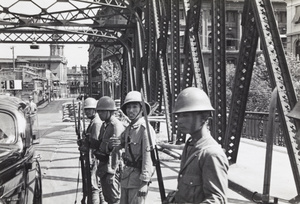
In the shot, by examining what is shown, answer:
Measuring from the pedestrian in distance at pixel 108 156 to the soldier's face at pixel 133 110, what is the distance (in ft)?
2.89

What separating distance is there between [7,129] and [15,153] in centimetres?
51

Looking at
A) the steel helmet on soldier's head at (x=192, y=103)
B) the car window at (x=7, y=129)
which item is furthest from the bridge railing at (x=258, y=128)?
the steel helmet on soldier's head at (x=192, y=103)

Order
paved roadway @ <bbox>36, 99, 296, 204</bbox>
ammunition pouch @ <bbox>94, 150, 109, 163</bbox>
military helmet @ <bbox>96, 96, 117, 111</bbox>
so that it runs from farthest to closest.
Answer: paved roadway @ <bbox>36, 99, 296, 204</bbox> < military helmet @ <bbox>96, 96, 117, 111</bbox> < ammunition pouch @ <bbox>94, 150, 109, 163</bbox>

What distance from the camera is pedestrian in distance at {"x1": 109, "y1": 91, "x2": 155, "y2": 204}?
4605 millimetres

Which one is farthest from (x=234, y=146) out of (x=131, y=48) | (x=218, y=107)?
(x=131, y=48)

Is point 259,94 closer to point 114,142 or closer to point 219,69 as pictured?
point 219,69

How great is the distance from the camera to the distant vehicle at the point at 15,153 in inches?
183

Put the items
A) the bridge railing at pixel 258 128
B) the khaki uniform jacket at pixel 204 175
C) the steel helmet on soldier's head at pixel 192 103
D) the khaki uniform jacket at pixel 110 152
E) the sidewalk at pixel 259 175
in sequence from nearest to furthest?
the khaki uniform jacket at pixel 204 175
the steel helmet on soldier's head at pixel 192 103
the khaki uniform jacket at pixel 110 152
the sidewalk at pixel 259 175
the bridge railing at pixel 258 128

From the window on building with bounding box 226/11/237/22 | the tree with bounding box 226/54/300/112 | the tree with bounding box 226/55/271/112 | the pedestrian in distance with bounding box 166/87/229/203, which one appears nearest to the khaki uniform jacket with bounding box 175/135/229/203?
the pedestrian in distance with bounding box 166/87/229/203

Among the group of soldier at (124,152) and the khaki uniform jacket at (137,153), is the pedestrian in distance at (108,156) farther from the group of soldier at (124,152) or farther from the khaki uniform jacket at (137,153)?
the khaki uniform jacket at (137,153)

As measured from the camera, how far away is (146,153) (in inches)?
184

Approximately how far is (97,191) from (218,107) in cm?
287

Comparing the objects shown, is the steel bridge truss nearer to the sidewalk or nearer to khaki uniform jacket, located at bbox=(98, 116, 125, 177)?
the sidewalk

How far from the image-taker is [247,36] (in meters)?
6.94
